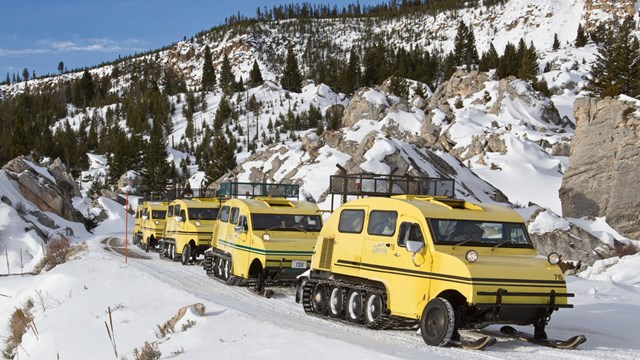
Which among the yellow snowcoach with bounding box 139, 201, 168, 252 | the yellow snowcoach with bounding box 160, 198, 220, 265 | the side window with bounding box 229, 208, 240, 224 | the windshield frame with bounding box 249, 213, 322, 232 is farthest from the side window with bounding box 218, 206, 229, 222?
the yellow snowcoach with bounding box 139, 201, 168, 252

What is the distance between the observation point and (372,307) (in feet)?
40.0

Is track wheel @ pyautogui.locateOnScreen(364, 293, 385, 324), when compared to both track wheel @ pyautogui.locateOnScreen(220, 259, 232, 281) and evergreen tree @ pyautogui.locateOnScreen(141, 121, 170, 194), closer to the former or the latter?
track wheel @ pyautogui.locateOnScreen(220, 259, 232, 281)

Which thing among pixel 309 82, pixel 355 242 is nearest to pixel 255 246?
pixel 355 242


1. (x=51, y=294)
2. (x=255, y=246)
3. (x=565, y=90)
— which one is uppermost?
(x=565, y=90)

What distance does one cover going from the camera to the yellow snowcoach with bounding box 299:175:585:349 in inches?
404

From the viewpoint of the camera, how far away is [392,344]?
34.7ft

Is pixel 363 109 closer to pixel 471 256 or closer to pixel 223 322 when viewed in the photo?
pixel 223 322

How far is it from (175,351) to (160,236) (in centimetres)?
2185

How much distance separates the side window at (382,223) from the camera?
1209cm

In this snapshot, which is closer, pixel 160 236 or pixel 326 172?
pixel 160 236

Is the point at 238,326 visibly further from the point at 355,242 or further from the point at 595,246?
the point at 595,246

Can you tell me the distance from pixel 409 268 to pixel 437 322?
1.13 meters

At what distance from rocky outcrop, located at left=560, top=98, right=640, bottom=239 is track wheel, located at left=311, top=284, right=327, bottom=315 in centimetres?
2755

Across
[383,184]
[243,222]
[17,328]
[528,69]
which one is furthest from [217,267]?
[528,69]
